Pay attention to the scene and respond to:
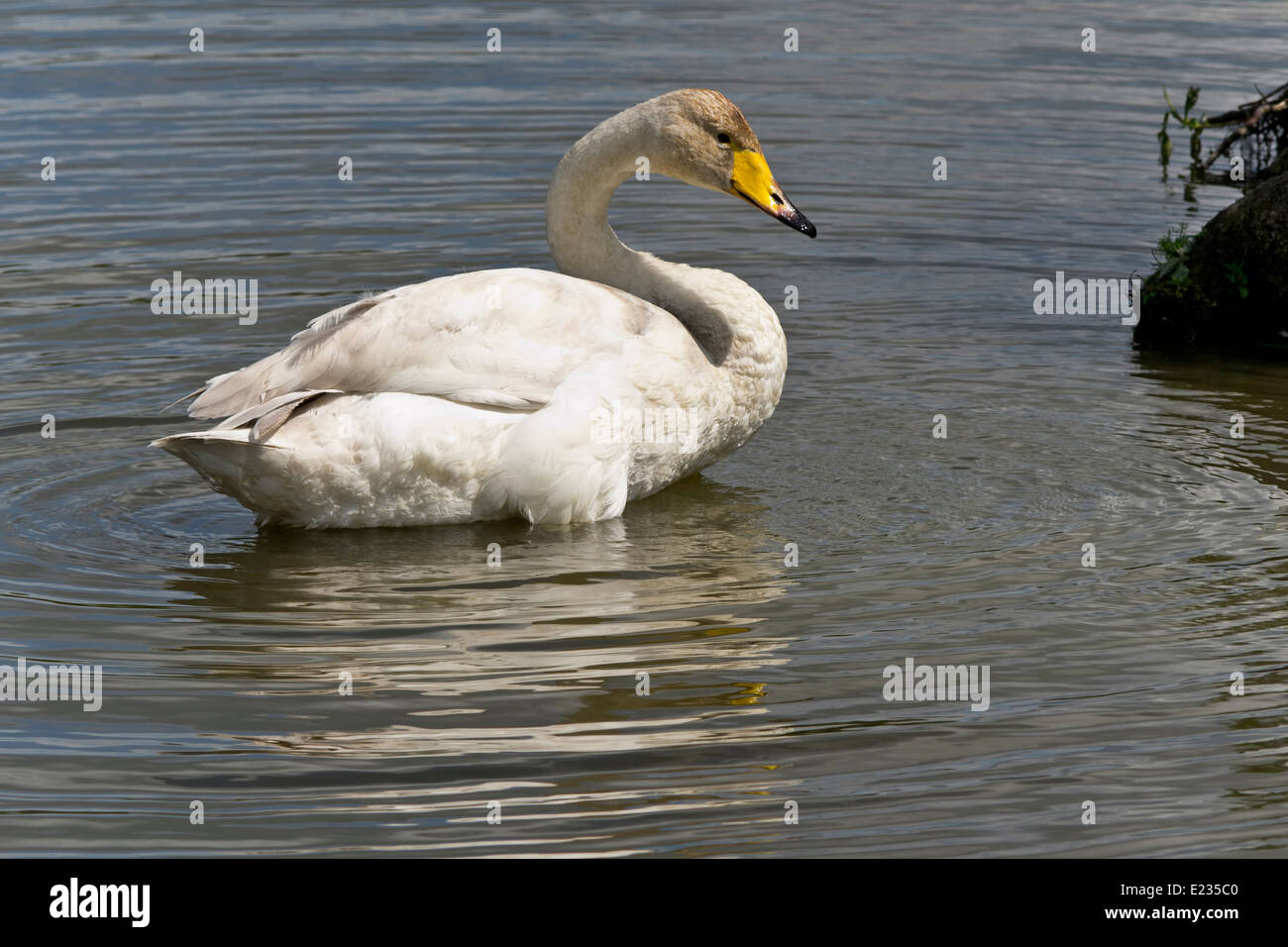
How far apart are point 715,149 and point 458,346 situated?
1547 millimetres

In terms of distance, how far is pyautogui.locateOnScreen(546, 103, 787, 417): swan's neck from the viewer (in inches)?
298

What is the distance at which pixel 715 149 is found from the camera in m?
7.66

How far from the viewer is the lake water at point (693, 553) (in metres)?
5.03

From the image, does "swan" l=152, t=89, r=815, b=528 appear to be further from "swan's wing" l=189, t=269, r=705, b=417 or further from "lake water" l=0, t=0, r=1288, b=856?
"lake water" l=0, t=0, r=1288, b=856

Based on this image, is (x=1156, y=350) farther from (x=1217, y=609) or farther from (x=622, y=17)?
(x=622, y=17)

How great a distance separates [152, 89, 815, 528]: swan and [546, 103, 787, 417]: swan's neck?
55 millimetres

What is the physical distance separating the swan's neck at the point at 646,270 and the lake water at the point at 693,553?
0.61 m

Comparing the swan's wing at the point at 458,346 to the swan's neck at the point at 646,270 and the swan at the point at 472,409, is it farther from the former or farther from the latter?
the swan's neck at the point at 646,270

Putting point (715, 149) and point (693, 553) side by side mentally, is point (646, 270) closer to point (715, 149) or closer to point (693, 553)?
point (715, 149)

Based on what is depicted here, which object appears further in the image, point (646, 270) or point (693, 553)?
point (646, 270)

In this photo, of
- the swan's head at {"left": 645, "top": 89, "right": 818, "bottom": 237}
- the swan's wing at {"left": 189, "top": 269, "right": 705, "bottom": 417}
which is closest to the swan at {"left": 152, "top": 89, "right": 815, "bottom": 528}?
the swan's wing at {"left": 189, "top": 269, "right": 705, "bottom": 417}

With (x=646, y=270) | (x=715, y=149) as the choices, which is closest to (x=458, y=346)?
(x=646, y=270)

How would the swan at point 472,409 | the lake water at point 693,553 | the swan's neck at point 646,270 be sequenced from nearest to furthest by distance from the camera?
the lake water at point 693,553
the swan at point 472,409
the swan's neck at point 646,270

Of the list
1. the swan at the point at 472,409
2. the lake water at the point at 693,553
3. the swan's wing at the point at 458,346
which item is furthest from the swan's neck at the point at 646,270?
the lake water at the point at 693,553
